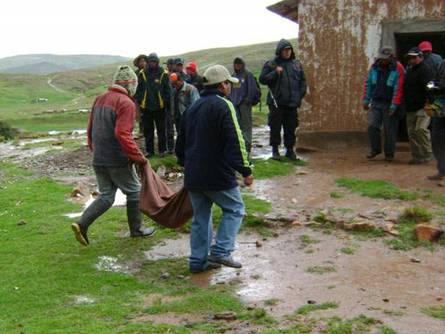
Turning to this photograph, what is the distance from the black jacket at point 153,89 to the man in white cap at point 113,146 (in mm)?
4806

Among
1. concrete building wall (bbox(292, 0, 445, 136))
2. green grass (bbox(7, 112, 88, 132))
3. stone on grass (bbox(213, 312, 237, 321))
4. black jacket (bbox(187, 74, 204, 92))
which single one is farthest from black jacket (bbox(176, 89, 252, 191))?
green grass (bbox(7, 112, 88, 132))

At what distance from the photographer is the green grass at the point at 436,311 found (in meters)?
4.75

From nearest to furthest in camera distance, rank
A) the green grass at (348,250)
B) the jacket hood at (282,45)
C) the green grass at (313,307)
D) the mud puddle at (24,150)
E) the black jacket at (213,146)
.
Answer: the green grass at (313,307) → the black jacket at (213,146) → the green grass at (348,250) → the jacket hood at (282,45) → the mud puddle at (24,150)

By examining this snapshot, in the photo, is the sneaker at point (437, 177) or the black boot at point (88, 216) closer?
the black boot at point (88, 216)

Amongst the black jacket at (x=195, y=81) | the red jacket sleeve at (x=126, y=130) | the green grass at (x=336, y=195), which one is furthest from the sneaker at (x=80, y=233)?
the black jacket at (x=195, y=81)

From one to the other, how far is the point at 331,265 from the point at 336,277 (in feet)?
1.26

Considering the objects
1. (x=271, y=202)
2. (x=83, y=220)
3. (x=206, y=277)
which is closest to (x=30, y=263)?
(x=83, y=220)

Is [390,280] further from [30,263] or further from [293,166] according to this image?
[293,166]

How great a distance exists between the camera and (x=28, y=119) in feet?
112

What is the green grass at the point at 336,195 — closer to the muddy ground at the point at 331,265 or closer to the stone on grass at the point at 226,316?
the muddy ground at the point at 331,265

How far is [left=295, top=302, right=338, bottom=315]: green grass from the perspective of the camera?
4.98 m

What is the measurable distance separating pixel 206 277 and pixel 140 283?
2.13 feet

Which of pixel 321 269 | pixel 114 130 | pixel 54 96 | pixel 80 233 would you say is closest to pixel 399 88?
pixel 321 269

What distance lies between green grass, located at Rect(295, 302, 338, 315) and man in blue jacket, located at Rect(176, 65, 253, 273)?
54.5 inches
